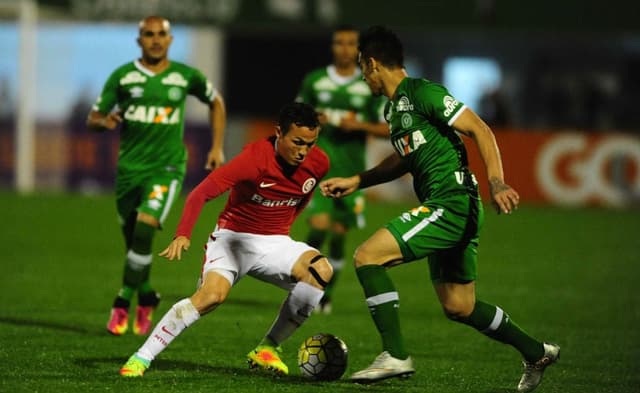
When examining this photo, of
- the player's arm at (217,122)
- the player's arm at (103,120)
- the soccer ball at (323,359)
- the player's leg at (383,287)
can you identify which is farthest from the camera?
the player's arm at (217,122)

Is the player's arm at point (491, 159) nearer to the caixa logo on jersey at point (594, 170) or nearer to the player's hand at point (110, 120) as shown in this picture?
the player's hand at point (110, 120)

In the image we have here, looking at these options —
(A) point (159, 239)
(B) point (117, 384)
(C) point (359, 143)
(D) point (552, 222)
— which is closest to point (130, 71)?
(C) point (359, 143)

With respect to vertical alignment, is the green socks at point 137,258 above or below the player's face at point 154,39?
below

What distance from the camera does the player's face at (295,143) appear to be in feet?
25.3

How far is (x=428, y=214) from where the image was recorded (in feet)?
24.3

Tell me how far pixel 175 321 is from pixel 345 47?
466cm

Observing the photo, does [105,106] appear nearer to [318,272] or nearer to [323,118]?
[323,118]

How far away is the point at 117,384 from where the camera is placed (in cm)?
743

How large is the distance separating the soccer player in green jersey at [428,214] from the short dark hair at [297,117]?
0.39 m

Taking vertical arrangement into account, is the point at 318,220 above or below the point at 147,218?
below

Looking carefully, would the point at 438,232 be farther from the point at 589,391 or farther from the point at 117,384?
the point at 117,384

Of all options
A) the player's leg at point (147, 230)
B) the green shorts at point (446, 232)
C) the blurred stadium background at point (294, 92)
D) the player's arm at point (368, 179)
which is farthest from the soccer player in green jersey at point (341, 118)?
the blurred stadium background at point (294, 92)

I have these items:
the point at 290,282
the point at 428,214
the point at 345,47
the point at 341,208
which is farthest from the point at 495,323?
the point at 345,47

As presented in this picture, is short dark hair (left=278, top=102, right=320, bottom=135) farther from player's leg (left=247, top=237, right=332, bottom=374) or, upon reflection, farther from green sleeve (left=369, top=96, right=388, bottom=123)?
green sleeve (left=369, top=96, right=388, bottom=123)
